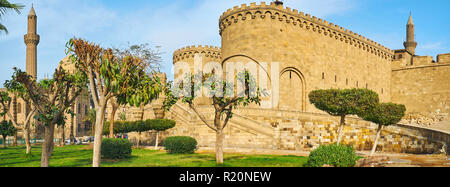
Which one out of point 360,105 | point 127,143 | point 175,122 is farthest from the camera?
point 175,122

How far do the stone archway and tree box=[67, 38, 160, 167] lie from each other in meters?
20.8

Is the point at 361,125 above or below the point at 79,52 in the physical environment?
below

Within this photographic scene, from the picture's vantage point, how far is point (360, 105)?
19.9m

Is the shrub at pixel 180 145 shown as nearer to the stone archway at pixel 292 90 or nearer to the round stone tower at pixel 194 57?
the stone archway at pixel 292 90

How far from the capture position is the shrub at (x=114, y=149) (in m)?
18.0

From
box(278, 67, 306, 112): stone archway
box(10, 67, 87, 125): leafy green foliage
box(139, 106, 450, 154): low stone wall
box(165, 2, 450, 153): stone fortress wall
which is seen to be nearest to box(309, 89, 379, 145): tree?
box(165, 2, 450, 153): stone fortress wall

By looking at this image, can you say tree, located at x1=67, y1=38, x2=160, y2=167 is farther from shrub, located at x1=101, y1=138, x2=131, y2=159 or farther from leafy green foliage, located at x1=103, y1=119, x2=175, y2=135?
leafy green foliage, located at x1=103, y1=119, x2=175, y2=135

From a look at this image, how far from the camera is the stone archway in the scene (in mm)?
32938

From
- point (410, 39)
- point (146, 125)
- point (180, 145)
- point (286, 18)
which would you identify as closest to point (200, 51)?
point (286, 18)

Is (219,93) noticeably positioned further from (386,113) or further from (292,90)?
(292,90)

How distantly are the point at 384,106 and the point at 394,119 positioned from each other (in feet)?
3.00

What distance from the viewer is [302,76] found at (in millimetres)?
34875
